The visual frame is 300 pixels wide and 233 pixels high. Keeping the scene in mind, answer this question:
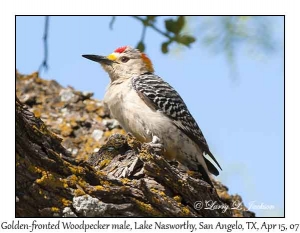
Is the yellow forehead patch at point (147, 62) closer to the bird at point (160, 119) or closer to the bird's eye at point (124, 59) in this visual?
the bird's eye at point (124, 59)

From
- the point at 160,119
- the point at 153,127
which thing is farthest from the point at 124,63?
the point at 153,127

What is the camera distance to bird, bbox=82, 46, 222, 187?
8.12 meters

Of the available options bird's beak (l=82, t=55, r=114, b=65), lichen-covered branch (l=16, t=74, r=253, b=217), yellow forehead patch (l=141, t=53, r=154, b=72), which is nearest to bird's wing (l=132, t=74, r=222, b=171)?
bird's beak (l=82, t=55, r=114, b=65)

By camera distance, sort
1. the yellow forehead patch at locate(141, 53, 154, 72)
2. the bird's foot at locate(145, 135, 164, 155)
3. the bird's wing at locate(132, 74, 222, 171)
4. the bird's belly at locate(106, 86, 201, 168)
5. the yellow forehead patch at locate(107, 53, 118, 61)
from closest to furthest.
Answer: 1. the bird's foot at locate(145, 135, 164, 155)
2. the bird's belly at locate(106, 86, 201, 168)
3. the bird's wing at locate(132, 74, 222, 171)
4. the yellow forehead patch at locate(107, 53, 118, 61)
5. the yellow forehead patch at locate(141, 53, 154, 72)

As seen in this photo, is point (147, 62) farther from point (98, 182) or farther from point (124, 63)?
point (98, 182)

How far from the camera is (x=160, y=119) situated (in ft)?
26.9

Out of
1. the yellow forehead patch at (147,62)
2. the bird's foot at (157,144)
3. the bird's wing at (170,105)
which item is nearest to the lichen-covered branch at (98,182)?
the bird's foot at (157,144)

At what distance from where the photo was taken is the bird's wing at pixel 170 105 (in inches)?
328

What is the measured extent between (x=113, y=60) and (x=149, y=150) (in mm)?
2778

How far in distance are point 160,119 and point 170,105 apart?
39cm

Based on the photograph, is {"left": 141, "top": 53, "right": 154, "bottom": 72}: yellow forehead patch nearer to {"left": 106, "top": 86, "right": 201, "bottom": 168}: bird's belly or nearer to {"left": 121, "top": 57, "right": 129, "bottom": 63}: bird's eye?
{"left": 121, "top": 57, "right": 129, "bottom": 63}: bird's eye

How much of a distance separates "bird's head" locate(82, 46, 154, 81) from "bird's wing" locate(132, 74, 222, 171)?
1.33ft
